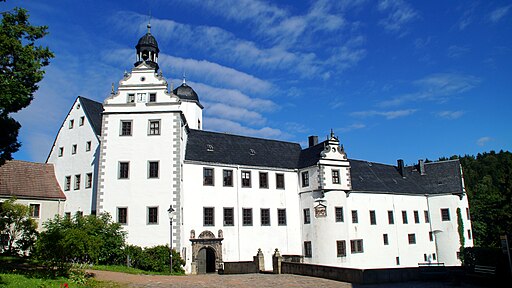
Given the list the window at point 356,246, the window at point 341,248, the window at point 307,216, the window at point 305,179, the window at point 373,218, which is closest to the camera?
the window at point 341,248

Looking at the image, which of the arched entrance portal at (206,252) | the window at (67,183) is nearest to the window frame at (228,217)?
the arched entrance portal at (206,252)

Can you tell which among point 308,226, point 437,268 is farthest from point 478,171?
point 437,268

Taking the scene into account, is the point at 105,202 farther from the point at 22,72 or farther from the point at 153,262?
the point at 22,72

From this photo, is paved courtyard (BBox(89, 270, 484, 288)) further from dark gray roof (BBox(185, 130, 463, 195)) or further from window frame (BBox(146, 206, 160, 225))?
dark gray roof (BBox(185, 130, 463, 195))

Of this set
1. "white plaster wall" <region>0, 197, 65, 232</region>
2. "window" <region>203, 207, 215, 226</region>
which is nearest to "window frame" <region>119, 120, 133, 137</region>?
"window" <region>203, 207, 215, 226</region>

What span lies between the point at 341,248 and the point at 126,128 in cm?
1986

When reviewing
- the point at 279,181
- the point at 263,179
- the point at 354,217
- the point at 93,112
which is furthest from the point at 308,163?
the point at 93,112

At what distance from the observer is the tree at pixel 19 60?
1539cm

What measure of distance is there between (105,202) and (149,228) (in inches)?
146

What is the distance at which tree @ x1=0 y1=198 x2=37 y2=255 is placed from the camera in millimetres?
27891

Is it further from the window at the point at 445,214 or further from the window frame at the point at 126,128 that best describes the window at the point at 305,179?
the window at the point at 445,214

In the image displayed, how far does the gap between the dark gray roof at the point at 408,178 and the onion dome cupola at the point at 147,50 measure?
22.3 meters

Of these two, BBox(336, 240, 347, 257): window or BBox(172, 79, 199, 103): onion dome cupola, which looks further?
BBox(172, 79, 199, 103): onion dome cupola

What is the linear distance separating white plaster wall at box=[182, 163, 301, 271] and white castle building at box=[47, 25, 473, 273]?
0.28 feet
